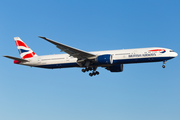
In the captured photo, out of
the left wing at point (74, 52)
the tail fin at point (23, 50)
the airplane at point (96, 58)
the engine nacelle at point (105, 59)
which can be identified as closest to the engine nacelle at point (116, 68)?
the airplane at point (96, 58)

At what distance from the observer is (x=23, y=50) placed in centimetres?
4450

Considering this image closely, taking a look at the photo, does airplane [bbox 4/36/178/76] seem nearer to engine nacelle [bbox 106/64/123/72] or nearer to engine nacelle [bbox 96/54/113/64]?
engine nacelle [bbox 96/54/113/64]

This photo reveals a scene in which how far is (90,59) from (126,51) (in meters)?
5.41

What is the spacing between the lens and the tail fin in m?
43.8

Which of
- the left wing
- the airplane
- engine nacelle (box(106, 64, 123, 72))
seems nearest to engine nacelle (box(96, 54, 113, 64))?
the airplane

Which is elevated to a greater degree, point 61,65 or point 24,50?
point 24,50

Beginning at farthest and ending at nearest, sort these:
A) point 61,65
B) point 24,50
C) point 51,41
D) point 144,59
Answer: point 24,50, point 61,65, point 144,59, point 51,41

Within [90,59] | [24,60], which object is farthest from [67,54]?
[24,60]

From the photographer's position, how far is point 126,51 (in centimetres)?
3747

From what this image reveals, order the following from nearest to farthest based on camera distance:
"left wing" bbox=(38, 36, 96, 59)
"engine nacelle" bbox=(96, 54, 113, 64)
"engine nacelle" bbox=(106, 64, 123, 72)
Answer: "left wing" bbox=(38, 36, 96, 59), "engine nacelle" bbox=(96, 54, 113, 64), "engine nacelle" bbox=(106, 64, 123, 72)

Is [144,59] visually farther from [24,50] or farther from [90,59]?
[24,50]

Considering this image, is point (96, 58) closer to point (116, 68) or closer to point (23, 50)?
point (116, 68)

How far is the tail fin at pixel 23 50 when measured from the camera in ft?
144

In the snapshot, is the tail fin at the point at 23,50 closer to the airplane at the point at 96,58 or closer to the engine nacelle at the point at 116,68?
the airplane at the point at 96,58
